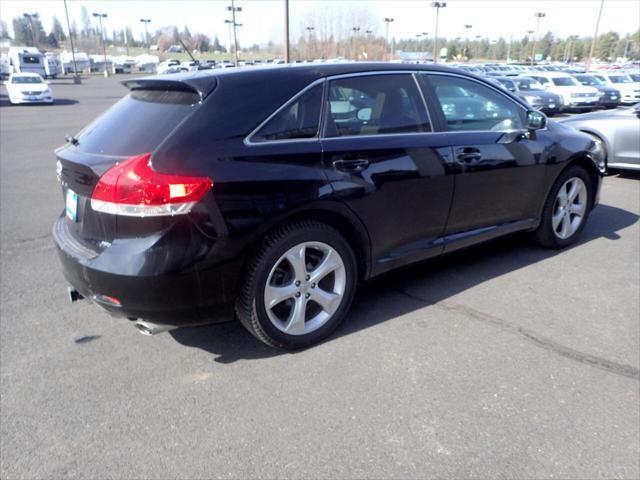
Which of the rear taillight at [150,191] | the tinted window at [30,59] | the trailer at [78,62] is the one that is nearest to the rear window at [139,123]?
the rear taillight at [150,191]

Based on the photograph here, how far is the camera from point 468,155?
12.8 feet

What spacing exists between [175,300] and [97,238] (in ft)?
1.83

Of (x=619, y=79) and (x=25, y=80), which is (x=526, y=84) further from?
(x=25, y=80)

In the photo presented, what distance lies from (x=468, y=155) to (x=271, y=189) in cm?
174

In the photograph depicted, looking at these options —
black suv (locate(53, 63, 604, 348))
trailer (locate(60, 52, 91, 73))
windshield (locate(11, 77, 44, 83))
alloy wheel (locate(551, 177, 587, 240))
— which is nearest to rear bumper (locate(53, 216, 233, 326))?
black suv (locate(53, 63, 604, 348))

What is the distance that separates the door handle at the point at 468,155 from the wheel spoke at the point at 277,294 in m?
1.64

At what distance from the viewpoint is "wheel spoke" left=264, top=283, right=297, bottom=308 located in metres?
3.04

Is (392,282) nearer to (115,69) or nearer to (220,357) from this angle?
(220,357)

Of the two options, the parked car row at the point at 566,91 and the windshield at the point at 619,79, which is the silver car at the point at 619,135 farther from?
the windshield at the point at 619,79

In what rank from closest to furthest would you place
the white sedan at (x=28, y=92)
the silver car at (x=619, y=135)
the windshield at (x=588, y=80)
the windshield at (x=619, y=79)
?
the silver car at (x=619, y=135)
the windshield at (x=588, y=80)
the windshield at (x=619, y=79)
the white sedan at (x=28, y=92)

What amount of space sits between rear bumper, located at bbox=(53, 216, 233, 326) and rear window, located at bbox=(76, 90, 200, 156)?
555mm

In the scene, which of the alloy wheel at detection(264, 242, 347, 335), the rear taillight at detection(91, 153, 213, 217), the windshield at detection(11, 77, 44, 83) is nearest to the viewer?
Result: the rear taillight at detection(91, 153, 213, 217)

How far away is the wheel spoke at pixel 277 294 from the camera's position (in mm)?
3037

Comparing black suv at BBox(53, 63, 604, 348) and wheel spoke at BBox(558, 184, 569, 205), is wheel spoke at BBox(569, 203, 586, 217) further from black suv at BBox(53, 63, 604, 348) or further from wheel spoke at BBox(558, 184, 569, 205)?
black suv at BBox(53, 63, 604, 348)
